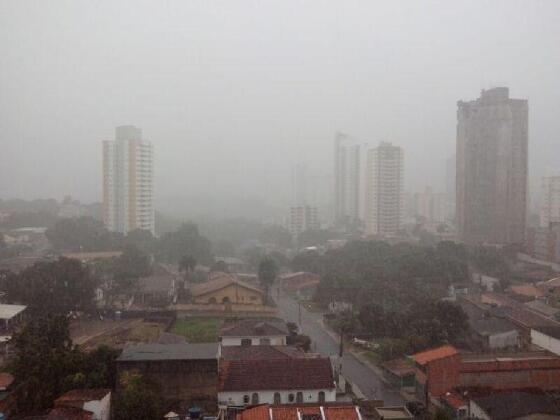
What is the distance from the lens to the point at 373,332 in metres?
12.7

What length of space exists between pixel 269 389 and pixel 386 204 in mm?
29193

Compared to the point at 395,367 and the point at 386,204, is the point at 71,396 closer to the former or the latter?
the point at 395,367

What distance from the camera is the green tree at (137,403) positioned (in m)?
7.17

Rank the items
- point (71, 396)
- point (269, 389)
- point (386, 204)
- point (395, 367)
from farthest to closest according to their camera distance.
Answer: point (386, 204) < point (395, 367) < point (269, 389) < point (71, 396)

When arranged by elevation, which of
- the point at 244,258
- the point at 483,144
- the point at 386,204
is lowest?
the point at 244,258

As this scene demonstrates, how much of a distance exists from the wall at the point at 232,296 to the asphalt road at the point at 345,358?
98 cm

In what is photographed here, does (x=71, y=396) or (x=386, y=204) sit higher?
(x=386, y=204)

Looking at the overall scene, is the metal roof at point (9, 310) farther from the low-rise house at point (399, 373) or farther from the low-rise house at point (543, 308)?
the low-rise house at point (543, 308)

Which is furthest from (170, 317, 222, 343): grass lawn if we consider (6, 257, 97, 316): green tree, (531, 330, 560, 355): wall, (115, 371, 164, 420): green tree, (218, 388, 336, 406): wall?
(531, 330, 560, 355): wall

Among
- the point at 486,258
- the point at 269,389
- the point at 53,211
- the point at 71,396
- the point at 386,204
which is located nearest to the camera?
the point at 71,396

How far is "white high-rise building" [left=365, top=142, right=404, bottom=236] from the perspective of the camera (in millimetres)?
36125

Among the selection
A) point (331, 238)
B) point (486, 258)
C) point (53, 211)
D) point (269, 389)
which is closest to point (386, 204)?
point (331, 238)

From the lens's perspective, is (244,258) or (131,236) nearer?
(131,236)

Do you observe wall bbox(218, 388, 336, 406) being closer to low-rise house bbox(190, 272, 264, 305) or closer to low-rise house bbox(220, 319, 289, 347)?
low-rise house bbox(220, 319, 289, 347)
